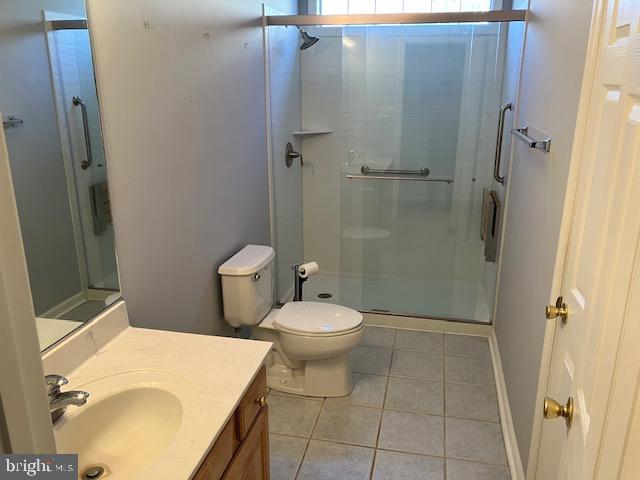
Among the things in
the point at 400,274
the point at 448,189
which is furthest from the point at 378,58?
the point at 400,274

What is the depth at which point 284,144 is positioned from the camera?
347 cm

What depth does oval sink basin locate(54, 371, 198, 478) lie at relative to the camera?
1239 mm

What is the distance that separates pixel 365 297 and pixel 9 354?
3.27 m

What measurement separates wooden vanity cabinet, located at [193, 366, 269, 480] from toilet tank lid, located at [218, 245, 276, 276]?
0.97m

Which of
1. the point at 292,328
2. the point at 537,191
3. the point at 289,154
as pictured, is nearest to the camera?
the point at 537,191

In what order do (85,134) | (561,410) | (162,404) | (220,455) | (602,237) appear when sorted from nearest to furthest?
1. (602,237)
2. (561,410)
3. (220,455)
4. (162,404)
5. (85,134)

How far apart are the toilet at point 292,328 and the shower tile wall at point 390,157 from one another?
3.44 ft

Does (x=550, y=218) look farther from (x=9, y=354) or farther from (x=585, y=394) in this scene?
(x=9, y=354)

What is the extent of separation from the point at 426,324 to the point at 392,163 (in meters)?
1.17

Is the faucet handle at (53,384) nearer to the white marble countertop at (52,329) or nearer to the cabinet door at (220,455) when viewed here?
the white marble countertop at (52,329)

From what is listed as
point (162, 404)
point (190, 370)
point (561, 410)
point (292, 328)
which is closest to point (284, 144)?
point (292, 328)

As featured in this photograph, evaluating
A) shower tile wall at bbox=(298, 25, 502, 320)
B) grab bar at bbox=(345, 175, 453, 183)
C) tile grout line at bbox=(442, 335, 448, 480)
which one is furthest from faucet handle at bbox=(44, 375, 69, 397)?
grab bar at bbox=(345, 175, 453, 183)

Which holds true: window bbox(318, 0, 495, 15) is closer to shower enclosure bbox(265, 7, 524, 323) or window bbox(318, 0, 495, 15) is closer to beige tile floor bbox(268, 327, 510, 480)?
shower enclosure bbox(265, 7, 524, 323)

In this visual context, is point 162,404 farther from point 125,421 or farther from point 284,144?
point 284,144
